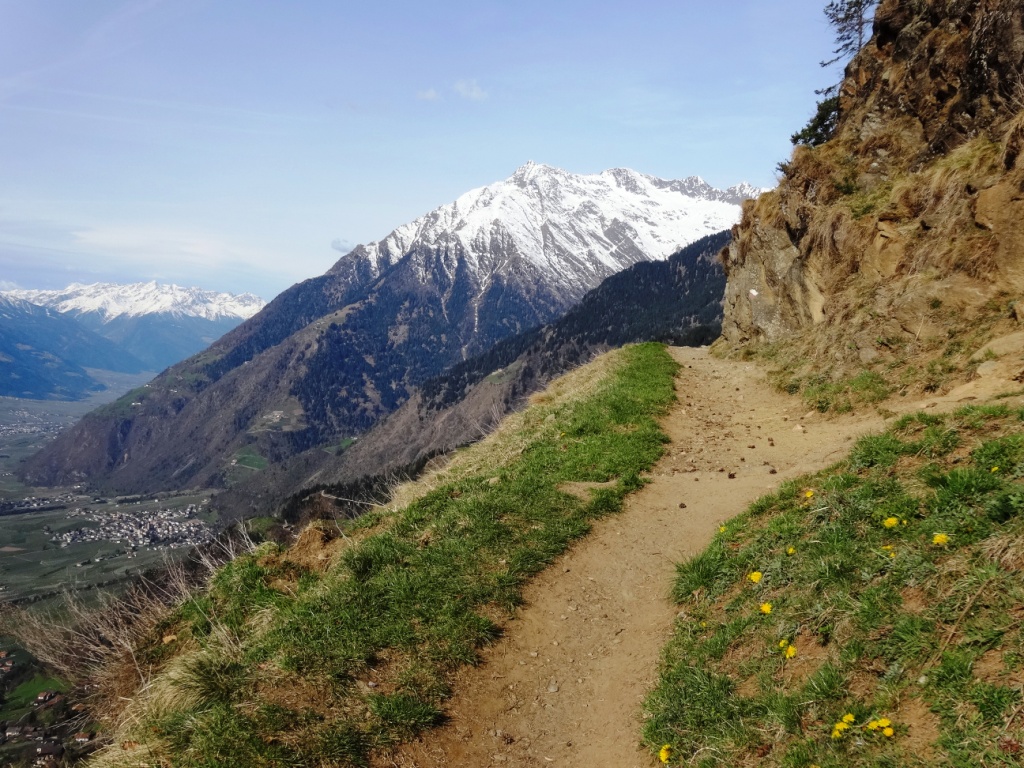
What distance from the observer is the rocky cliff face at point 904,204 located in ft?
51.8

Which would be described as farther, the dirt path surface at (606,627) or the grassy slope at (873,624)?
the dirt path surface at (606,627)

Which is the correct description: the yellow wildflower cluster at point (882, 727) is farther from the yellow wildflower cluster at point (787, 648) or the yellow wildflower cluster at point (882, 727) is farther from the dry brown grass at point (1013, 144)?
the dry brown grass at point (1013, 144)

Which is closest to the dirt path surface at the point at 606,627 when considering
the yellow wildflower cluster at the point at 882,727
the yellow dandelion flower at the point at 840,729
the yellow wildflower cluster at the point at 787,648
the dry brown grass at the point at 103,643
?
the yellow wildflower cluster at the point at 787,648

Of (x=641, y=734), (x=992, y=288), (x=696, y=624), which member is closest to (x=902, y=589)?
(x=696, y=624)

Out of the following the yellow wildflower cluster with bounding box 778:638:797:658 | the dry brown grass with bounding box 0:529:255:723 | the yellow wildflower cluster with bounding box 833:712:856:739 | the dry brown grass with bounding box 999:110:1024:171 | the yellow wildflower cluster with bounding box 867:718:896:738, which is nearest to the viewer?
the yellow wildflower cluster with bounding box 867:718:896:738

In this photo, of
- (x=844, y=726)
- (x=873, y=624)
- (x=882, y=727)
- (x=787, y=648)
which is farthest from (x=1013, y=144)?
(x=844, y=726)

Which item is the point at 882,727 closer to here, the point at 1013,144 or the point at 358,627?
the point at 358,627

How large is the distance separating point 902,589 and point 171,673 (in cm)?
901

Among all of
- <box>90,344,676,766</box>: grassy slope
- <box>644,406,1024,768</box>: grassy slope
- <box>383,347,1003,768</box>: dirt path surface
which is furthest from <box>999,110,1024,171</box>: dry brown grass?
<box>90,344,676,766</box>: grassy slope

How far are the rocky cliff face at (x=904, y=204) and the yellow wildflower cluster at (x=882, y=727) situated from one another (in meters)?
14.3

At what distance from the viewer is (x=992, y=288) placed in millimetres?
15188

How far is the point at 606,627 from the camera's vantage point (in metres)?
9.10

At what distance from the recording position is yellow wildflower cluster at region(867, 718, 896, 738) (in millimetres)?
4713

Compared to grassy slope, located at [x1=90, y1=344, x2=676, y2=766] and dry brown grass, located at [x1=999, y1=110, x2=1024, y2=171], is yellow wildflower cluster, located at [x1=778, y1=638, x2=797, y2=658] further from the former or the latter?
dry brown grass, located at [x1=999, y1=110, x2=1024, y2=171]
